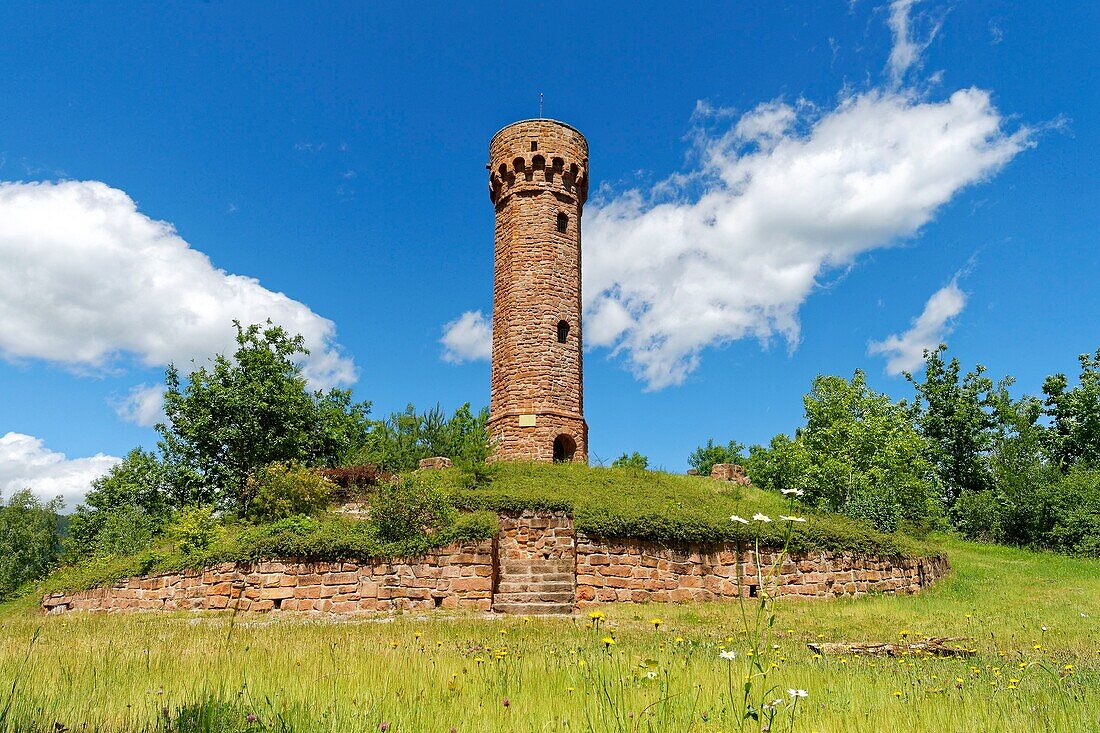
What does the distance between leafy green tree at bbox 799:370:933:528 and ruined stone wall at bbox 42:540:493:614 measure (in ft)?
49.5

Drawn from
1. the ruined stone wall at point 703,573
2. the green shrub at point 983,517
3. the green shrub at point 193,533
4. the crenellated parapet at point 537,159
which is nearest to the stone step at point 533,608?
the ruined stone wall at point 703,573

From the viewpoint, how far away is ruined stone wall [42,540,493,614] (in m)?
13.3

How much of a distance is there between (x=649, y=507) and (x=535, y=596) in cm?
401

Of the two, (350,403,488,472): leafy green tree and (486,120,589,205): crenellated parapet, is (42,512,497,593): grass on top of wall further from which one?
(486,120,589,205): crenellated parapet

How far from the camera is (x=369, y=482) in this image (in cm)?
2127

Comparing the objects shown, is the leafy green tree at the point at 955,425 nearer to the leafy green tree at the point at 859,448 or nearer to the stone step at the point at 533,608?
the leafy green tree at the point at 859,448

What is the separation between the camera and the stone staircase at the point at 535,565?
12.7 metres

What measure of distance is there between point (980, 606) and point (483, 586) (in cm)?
1040

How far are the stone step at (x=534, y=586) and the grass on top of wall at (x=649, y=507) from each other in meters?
1.55

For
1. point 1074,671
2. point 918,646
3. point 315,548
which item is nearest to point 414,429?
point 315,548

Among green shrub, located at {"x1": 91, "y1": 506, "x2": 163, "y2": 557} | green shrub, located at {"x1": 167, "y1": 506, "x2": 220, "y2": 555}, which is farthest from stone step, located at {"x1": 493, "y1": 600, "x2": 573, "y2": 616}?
green shrub, located at {"x1": 91, "y1": 506, "x2": 163, "y2": 557}

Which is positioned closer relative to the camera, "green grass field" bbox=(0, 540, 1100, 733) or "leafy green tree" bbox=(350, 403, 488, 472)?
"green grass field" bbox=(0, 540, 1100, 733)

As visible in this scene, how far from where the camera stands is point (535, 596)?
1287 centimetres

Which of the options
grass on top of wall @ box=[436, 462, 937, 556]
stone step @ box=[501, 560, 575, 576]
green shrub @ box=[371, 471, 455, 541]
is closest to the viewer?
stone step @ box=[501, 560, 575, 576]
